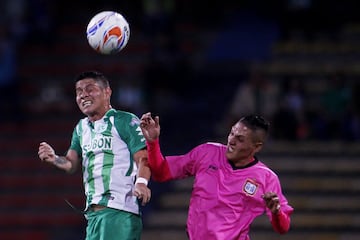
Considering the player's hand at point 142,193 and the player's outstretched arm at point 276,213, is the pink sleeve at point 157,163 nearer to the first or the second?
the player's hand at point 142,193

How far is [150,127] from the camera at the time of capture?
25.5ft

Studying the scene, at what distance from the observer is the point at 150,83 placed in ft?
53.2

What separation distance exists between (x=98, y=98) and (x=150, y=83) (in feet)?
26.6

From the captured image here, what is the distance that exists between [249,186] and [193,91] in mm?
8441

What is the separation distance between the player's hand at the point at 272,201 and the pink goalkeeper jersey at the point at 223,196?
0.34 meters

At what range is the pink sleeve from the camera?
25.8ft

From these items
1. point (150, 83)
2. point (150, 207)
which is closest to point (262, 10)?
point (150, 83)

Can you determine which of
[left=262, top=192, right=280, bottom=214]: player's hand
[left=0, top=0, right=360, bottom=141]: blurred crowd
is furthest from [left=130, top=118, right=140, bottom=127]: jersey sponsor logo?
[left=0, top=0, right=360, bottom=141]: blurred crowd

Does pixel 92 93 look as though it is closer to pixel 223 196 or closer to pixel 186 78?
pixel 223 196

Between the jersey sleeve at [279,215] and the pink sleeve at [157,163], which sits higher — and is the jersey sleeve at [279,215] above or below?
below

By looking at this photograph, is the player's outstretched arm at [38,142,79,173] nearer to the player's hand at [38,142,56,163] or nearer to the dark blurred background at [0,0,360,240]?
the player's hand at [38,142,56,163]

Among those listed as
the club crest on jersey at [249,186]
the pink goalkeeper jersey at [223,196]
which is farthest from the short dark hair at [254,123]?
the club crest on jersey at [249,186]

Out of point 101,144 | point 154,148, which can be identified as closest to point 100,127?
point 101,144

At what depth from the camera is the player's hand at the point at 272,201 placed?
7461mm
